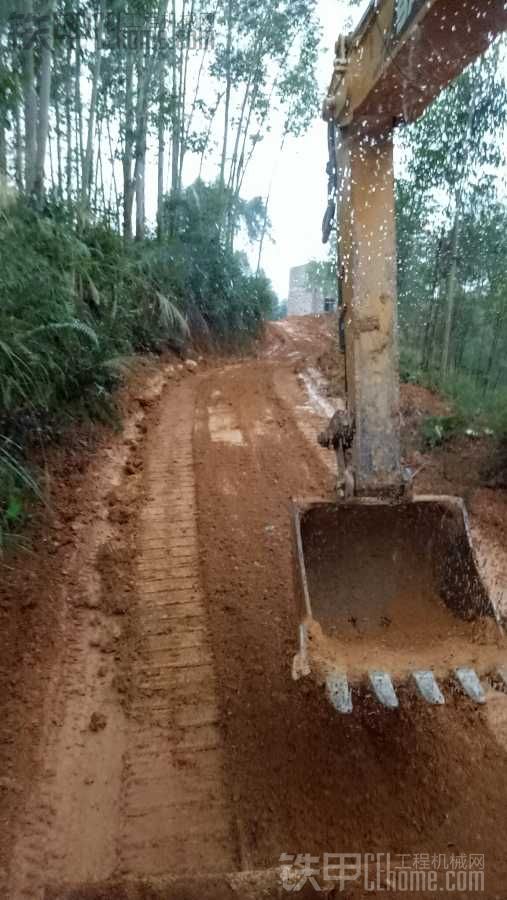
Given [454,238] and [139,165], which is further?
[139,165]

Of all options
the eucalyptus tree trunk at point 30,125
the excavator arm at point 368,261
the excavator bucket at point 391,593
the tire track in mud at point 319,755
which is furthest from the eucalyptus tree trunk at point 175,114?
the excavator bucket at point 391,593

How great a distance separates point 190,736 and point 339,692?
0.87 metres

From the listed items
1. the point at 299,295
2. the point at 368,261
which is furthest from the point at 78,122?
the point at 299,295

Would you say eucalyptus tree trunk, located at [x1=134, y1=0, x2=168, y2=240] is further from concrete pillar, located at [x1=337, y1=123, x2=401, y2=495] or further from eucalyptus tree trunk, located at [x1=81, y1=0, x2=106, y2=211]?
concrete pillar, located at [x1=337, y1=123, x2=401, y2=495]

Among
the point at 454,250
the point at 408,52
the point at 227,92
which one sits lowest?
the point at 454,250

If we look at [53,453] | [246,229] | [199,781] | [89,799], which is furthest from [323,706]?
[246,229]

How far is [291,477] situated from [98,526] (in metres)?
1.72

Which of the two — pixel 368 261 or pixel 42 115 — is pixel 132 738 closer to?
pixel 368 261

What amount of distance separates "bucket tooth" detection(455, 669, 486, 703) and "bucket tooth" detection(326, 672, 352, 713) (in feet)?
1.35

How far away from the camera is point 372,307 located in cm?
323

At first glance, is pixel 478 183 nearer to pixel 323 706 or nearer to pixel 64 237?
pixel 64 237

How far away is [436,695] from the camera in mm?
2465

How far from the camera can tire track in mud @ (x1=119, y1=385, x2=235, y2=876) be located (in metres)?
2.53

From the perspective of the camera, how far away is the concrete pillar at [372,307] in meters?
3.23
